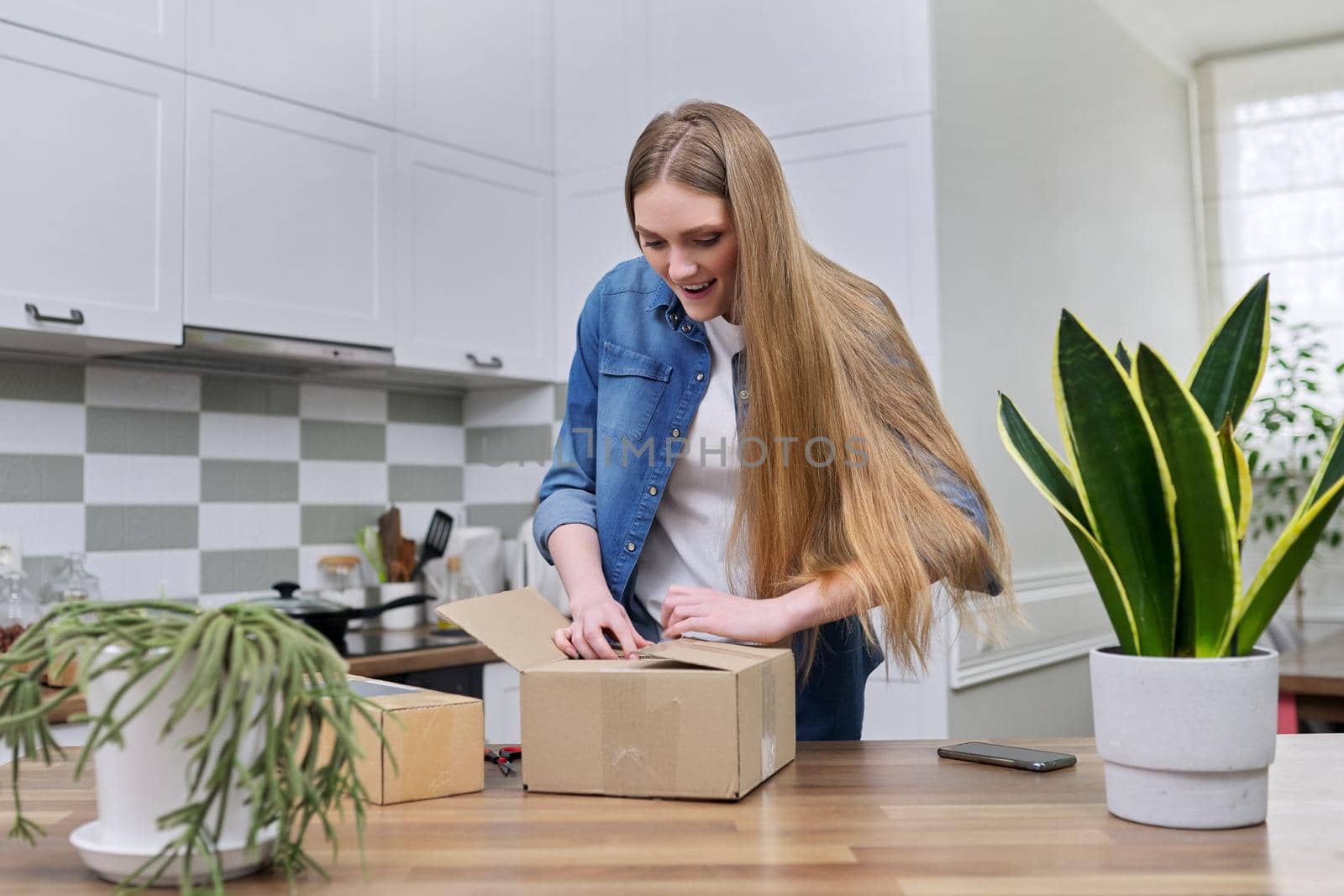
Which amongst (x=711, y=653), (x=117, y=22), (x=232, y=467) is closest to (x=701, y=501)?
(x=711, y=653)

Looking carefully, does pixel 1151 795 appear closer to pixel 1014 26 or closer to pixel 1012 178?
pixel 1012 178

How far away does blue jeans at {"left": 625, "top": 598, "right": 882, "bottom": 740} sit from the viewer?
152 cm

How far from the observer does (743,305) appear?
4.61 feet

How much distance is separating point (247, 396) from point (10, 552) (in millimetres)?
676

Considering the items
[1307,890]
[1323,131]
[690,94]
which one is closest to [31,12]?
[690,94]

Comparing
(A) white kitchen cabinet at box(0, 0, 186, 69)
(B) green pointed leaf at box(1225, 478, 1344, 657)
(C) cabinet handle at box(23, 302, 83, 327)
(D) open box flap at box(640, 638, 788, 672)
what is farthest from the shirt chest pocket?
(A) white kitchen cabinet at box(0, 0, 186, 69)

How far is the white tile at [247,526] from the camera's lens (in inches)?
113

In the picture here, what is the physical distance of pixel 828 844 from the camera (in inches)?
34.4

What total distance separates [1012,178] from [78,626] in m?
2.80

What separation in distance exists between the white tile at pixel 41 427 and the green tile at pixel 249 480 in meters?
0.31

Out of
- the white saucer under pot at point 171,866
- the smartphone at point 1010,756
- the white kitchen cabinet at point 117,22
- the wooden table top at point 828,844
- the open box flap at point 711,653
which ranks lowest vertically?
the wooden table top at point 828,844

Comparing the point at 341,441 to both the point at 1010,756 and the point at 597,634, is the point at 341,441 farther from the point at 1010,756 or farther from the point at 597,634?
the point at 1010,756

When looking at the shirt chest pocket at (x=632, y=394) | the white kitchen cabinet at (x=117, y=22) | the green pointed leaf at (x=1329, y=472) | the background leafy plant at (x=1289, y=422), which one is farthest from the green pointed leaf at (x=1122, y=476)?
the background leafy plant at (x=1289, y=422)

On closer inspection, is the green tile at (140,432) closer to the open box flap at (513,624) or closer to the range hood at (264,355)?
the range hood at (264,355)
